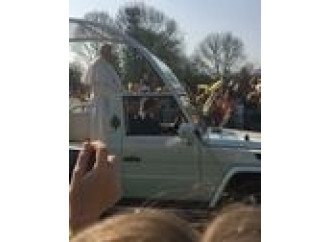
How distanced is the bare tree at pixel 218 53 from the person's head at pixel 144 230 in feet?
3.43

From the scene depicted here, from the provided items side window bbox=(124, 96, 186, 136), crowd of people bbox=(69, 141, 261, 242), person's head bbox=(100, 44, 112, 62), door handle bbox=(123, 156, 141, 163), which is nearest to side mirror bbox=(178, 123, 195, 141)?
side window bbox=(124, 96, 186, 136)

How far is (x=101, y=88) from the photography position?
1671 mm

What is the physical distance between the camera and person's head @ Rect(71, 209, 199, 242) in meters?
0.46

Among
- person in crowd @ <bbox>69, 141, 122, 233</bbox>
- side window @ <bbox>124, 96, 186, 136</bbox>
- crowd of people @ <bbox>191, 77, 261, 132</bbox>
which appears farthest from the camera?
side window @ <bbox>124, 96, 186, 136</bbox>

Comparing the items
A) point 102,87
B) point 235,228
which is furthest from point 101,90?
point 235,228

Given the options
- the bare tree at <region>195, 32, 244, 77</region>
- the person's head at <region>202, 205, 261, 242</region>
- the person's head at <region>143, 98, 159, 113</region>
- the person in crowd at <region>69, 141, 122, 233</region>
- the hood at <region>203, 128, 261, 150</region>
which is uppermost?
the bare tree at <region>195, 32, 244, 77</region>

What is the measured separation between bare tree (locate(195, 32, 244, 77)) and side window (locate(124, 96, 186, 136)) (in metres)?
0.18

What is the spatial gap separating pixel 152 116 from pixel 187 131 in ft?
0.34

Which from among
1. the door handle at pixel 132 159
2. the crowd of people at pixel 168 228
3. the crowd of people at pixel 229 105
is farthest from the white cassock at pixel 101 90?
the crowd of people at pixel 168 228

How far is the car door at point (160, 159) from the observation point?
1.75 meters

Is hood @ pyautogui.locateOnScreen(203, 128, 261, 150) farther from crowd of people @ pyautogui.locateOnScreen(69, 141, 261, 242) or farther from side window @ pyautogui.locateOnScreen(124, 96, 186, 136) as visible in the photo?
crowd of people @ pyautogui.locateOnScreen(69, 141, 261, 242)

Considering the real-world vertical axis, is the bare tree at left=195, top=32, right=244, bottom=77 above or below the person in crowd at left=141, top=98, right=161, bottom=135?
above
